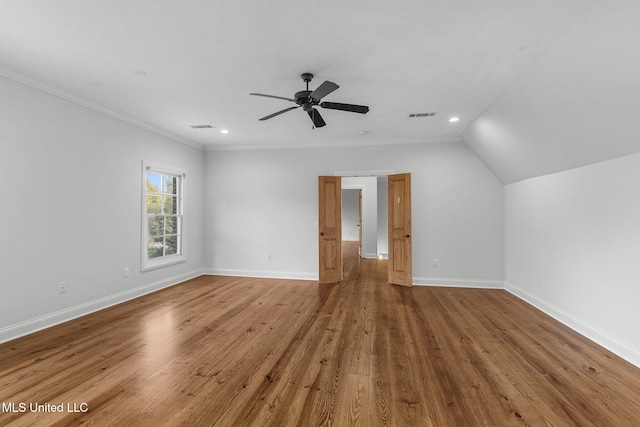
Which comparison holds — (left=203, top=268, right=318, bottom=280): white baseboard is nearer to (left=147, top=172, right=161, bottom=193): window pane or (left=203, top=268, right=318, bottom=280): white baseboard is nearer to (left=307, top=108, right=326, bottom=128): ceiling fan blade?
(left=147, top=172, right=161, bottom=193): window pane

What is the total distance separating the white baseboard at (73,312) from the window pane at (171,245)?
0.53 m

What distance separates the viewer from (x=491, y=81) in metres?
3.00

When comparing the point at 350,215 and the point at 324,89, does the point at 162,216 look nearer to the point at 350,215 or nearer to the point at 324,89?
the point at 324,89

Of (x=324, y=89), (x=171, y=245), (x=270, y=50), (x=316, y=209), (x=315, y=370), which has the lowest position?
(x=315, y=370)

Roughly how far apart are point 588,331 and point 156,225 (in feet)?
20.8

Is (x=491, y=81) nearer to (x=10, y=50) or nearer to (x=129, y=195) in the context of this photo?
(x=10, y=50)

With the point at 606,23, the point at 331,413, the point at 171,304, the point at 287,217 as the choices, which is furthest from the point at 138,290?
the point at 606,23

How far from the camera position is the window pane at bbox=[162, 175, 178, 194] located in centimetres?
521

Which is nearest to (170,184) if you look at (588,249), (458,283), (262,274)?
(262,274)

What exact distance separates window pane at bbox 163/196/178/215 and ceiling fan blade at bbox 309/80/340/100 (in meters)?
3.88

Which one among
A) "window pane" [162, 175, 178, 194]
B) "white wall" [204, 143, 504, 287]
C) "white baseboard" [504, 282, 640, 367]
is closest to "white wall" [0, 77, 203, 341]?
"window pane" [162, 175, 178, 194]

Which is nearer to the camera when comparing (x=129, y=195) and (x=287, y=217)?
(x=129, y=195)

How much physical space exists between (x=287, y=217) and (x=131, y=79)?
3.49 m

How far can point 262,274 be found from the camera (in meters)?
5.89
